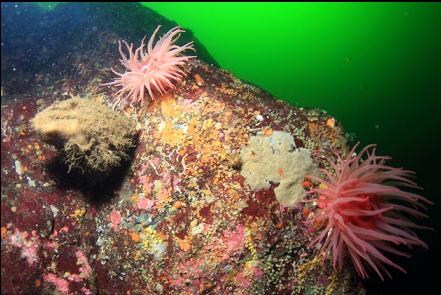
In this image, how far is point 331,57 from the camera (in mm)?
49531

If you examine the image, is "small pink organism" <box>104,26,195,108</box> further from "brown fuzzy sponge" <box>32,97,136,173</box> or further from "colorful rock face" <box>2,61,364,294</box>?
"brown fuzzy sponge" <box>32,97,136,173</box>

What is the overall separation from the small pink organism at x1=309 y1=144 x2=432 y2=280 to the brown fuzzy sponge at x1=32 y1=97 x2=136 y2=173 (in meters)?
2.23

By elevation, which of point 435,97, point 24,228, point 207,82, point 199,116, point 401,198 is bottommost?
point 24,228

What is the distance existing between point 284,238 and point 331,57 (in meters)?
51.4

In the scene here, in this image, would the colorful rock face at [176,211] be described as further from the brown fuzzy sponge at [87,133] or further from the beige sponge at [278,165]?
the brown fuzzy sponge at [87,133]

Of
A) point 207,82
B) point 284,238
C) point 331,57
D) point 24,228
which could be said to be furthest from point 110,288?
point 331,57

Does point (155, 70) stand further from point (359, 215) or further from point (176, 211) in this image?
point (359, 215)

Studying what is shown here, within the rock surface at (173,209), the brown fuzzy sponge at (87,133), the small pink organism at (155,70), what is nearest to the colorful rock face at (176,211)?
the rock surface at (173,209)

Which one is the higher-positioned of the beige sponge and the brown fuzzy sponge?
the beige sponge

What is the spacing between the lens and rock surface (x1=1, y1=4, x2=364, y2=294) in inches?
127

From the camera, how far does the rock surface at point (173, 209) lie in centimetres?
324

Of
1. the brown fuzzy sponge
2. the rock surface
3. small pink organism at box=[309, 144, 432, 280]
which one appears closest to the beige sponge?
the rock surface

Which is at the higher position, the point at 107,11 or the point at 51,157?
the point at 107,11

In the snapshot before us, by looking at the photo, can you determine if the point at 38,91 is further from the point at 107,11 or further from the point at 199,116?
A: the point at 107,11
